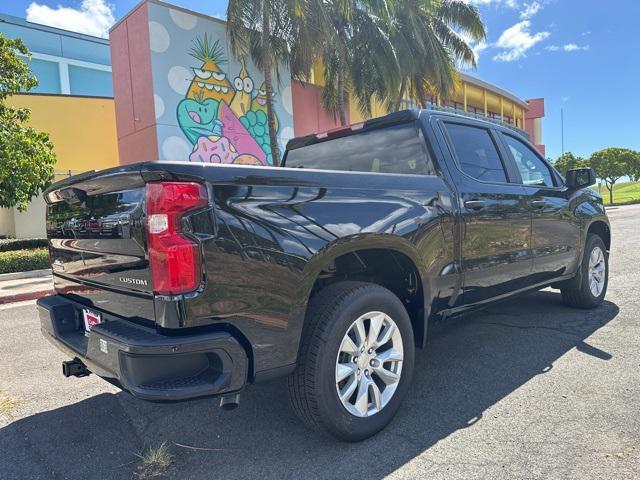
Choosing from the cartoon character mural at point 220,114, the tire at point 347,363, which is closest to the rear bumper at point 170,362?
the tire at point 347,363

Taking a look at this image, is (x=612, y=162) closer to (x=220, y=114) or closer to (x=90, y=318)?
(x=220, y=114)

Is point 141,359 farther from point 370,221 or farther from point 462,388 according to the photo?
point 462,388

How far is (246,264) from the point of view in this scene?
219cm

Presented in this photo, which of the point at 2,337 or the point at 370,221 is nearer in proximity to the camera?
the point at 370,221

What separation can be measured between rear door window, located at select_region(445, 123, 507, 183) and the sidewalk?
24.2ft

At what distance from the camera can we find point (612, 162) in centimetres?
4109

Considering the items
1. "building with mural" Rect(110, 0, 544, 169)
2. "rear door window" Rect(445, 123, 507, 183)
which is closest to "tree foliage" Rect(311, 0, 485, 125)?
"building with mural" Rect(110, 0, 544, 169)

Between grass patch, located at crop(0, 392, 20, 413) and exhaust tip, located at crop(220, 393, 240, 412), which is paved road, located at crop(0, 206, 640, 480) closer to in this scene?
grass patch, located at crop(0, 392, 20, 413)

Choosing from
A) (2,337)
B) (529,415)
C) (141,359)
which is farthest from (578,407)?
(2,337)

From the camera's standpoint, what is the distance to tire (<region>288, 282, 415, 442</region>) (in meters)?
2.46

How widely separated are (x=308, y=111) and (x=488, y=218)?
15915mm

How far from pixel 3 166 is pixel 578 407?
11517 millimetres

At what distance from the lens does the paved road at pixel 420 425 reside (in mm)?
2449

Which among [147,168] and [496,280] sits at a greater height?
[147,168]
